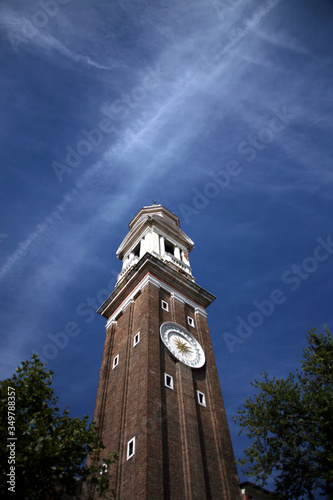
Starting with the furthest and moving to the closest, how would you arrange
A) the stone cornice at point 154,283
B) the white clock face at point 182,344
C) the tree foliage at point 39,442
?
the stone cornice at point 154,283 < the white clock face at point 182,344 < the tree foliage at point 39,442

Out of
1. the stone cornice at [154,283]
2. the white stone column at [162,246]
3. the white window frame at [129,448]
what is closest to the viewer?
the white window frame at [129,448]

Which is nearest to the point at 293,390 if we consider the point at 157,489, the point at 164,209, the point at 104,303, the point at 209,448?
the point at 209,448

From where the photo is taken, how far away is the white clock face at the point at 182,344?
28.4m

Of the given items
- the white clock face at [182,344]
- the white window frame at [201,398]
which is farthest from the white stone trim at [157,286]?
the white window frame at [201,398]

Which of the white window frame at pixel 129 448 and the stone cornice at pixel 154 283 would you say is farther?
the stone cornice at pixel 154 283

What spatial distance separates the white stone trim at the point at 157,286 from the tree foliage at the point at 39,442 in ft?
48.9

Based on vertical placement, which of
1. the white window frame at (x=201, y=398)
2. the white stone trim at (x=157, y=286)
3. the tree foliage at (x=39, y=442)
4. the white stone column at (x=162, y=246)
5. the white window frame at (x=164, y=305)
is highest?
the white stone column at (x=162, y=246)

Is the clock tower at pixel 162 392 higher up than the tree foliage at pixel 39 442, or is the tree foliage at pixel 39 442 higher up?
the clock tower at pixel 162 392

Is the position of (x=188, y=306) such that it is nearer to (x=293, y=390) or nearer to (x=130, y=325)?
(x=130, y=325)

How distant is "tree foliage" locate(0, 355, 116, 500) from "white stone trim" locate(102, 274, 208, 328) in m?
14.9

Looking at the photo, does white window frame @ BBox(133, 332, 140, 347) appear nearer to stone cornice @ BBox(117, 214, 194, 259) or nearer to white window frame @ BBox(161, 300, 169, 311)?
white window frame @ BBox(161, 300, 169, 311)

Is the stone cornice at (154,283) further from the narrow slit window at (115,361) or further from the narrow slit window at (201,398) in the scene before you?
the narrow slit window at (201,398)

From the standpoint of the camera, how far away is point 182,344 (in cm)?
2953

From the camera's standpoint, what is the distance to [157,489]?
1877 cm
